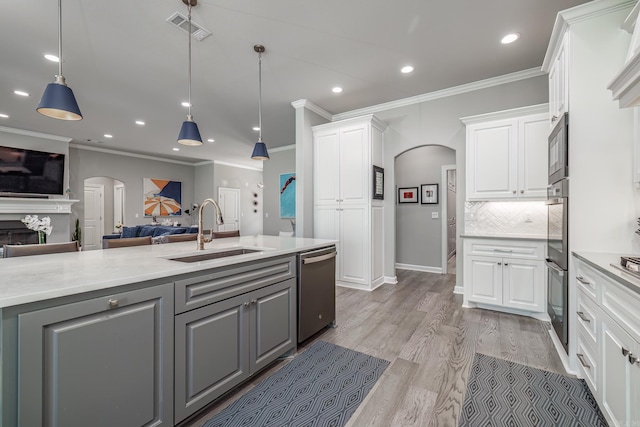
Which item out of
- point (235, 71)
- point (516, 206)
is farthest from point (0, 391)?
point (516, 206)

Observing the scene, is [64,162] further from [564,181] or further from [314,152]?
[564,181]

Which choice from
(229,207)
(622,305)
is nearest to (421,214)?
(622,305)

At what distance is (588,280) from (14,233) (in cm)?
950

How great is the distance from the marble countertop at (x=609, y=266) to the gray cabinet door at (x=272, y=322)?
6.38ft

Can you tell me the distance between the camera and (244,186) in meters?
10.9

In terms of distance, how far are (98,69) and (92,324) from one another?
147 inches

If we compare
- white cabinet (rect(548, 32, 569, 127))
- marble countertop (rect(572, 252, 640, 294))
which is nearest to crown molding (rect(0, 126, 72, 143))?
white cabinet (rect(548, 32, 569, 127))

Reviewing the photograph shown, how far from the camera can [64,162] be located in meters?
6.72

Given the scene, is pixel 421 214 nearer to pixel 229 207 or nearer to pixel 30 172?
pixel 229 207

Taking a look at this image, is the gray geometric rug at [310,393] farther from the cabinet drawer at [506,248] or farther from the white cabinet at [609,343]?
the cabinet drawer at [506,248]

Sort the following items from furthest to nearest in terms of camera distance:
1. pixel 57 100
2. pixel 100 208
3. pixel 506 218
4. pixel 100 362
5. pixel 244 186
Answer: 1. pixel 244 186
2. pixel 100 208
3. pixel 506 218
4. pixel 57 100
5. pixel 100 362

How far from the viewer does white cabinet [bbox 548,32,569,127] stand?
2201mm

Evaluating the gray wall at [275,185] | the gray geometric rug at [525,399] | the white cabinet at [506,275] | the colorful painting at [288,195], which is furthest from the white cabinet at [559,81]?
the gray wall at [275,185]

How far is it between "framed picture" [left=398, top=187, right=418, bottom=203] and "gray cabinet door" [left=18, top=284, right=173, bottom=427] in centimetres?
514
